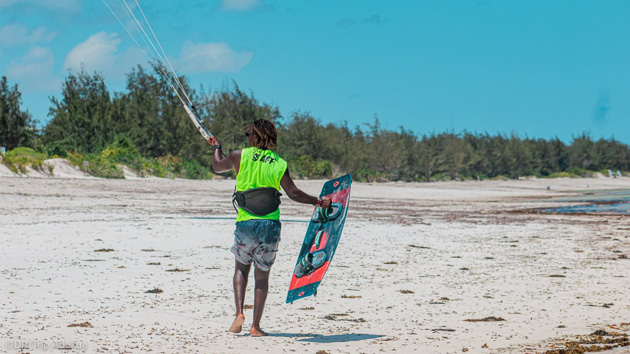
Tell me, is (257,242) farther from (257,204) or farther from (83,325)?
(83,325)

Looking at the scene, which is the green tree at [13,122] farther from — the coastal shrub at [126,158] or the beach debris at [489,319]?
the beach debris at [489,319]

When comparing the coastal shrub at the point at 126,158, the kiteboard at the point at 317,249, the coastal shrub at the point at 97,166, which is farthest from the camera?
the coastal shrub at the point at 126,158

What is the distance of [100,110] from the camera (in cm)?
3969

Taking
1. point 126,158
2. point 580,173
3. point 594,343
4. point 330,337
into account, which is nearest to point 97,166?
point 126,158

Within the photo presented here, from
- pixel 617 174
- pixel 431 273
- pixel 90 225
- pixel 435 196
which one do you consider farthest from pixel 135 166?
pixel 617 174

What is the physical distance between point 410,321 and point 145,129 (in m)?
35.5

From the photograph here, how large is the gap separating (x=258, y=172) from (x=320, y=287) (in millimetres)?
2794

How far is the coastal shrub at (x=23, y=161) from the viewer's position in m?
25.9

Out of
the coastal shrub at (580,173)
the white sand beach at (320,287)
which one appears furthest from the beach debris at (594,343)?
the coastal shrub at (580,173)

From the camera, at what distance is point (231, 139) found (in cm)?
4700

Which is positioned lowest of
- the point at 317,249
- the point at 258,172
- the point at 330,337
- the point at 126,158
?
the point at 330,337

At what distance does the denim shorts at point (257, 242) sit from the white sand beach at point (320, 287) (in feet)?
2.00

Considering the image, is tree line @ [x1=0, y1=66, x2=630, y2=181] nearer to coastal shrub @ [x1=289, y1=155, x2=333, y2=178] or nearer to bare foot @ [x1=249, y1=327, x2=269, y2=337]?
coastal shrub @ [x1=289, y1=155, x2=333, y2=178]

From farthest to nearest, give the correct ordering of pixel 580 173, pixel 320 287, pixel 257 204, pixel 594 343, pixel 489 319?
pixel 580 173 < pixel 320 287 < pixel 489 319 < pixel 257 204 < pixel 594 343
